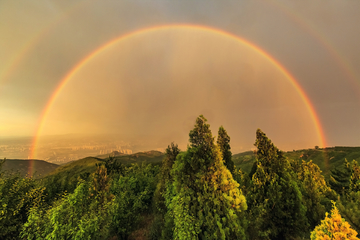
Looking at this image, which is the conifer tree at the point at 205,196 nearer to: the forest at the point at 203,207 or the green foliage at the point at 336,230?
the forest at the point at 203,207

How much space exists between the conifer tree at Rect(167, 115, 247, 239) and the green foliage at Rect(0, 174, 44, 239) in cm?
1839

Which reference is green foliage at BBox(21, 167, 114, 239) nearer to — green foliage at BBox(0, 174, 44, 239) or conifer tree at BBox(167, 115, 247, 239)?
green foliage at BBox(0, 174, 44, 239)

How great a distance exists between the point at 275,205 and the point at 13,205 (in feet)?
105

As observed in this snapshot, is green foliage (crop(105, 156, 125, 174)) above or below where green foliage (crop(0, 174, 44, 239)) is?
above

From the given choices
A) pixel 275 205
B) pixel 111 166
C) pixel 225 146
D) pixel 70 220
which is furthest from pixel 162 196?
pixel 111 166

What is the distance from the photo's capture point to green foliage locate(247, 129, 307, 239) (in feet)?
62.6

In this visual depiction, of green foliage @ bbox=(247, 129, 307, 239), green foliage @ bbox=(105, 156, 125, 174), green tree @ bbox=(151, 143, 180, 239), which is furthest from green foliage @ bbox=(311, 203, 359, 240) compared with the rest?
green foliage @ bbox=(105, 156, 125, 174)

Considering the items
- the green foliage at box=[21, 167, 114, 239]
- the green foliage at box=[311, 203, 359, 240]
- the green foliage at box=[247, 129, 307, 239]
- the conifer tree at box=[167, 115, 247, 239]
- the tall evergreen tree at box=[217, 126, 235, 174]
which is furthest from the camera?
the tall evergreen tree at box=[217, 126, 235, 174]

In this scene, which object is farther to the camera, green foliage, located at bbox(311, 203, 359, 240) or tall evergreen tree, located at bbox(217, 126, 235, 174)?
tall evergreen tree, located at bbox(217, 126, 235, 174)

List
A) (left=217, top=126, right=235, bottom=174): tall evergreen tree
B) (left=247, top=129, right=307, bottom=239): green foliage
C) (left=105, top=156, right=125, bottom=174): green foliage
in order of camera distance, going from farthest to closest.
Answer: (left=105, top=156, right=125, bottom=174): green foliage → (left=217, top=126, right=235, bottom=174): tall evergreen tree → (left=247, top=129, right=307, bottom=239): green foliage

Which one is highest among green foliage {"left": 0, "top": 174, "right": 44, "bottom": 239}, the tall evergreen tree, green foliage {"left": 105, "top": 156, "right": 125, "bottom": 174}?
the tall evergreen tree

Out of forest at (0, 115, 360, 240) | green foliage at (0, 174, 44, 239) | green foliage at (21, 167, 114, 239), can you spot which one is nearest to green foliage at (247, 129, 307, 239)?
forest at (0, 115, 360, 240)

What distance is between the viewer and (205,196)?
13.9 meters

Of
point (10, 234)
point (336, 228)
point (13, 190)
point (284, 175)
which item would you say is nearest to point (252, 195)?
point (284, 175)
